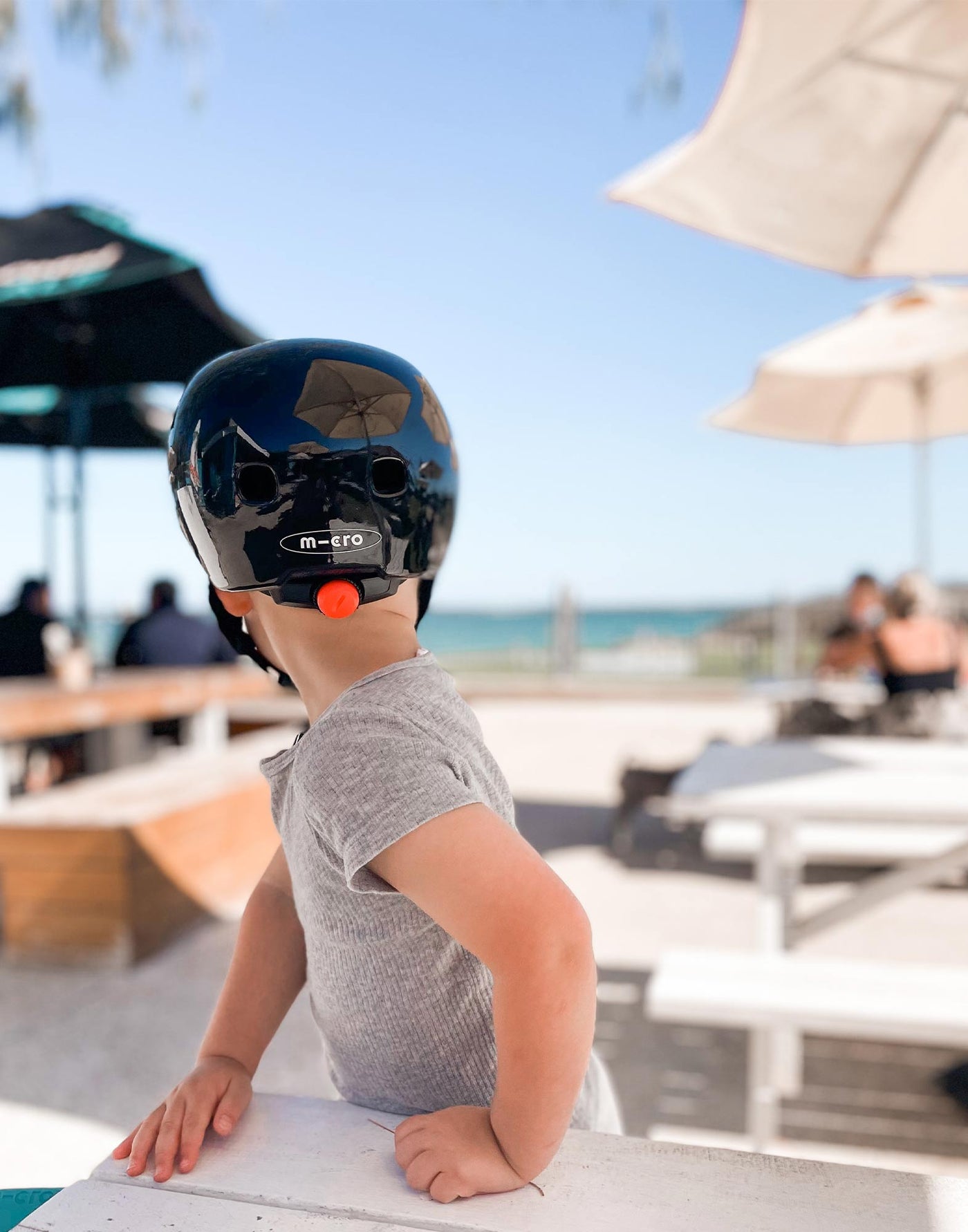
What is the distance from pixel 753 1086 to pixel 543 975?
1.84m

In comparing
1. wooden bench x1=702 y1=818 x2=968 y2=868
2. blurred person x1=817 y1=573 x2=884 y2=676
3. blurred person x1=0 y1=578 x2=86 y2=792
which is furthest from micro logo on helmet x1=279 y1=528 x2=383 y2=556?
blurred person x1=817 y1=573 x2=884 y2=676

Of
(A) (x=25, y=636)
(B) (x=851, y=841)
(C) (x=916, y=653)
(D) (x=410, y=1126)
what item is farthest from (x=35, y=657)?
(D) (x=410, y=1126)

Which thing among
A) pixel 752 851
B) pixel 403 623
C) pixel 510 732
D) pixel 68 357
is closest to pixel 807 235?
pixel 752 851

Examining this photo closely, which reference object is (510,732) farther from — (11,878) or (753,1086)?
(753,1086)

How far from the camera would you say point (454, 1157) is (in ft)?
2.32

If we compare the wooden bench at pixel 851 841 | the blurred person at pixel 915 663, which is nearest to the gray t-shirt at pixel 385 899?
the wooden bench at pixel 851 841

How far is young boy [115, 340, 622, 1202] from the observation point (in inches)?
27.3

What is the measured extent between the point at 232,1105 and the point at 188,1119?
46mm

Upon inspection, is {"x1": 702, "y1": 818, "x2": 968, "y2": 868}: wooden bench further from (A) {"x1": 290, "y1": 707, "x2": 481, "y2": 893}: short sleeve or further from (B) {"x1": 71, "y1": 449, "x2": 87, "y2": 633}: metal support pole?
(B) {"x1": 71, "y1": 449, "x2": 87, "y2": 633}: metal support pole

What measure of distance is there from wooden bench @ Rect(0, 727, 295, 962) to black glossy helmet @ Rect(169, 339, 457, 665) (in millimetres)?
2637

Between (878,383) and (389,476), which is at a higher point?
(878,383)

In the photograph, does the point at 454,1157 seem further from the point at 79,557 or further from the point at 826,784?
the point at 79,557

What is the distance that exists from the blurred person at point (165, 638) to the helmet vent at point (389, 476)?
567cm

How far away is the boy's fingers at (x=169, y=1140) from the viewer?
73 cm
